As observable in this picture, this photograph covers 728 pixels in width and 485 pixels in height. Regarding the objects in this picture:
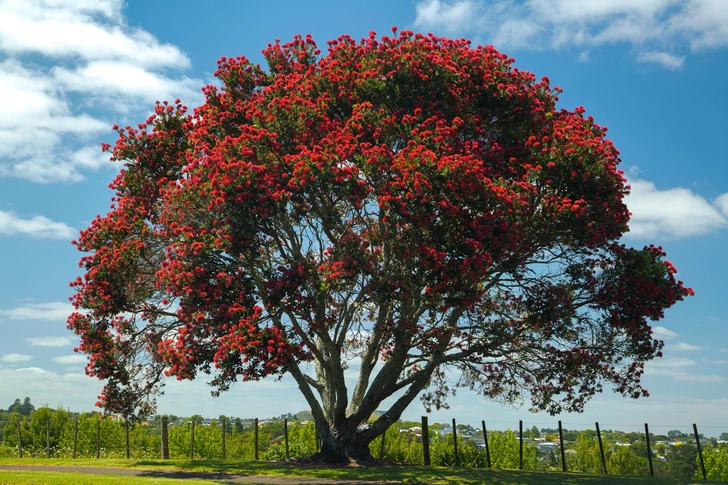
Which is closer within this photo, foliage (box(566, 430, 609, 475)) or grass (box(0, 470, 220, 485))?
grass (box(0, 470, 220, 485))

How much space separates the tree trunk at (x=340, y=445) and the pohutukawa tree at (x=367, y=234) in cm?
5

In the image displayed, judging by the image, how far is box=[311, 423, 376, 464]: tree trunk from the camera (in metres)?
24.6

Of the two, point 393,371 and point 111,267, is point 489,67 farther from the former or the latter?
point 111,267

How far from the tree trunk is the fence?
14.5 ft

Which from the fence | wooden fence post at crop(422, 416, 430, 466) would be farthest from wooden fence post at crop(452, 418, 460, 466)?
wooden fence post at crop(422, 416, 430, 466)

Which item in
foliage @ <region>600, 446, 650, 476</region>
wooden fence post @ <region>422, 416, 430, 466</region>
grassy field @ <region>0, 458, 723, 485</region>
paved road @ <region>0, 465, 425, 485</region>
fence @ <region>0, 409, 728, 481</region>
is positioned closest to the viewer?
paved road @ <region>0, 465, 425, 485</region>

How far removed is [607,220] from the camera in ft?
70.5

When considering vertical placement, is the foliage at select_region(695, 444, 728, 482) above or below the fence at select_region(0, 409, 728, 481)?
below

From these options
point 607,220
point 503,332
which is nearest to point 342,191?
point 503,332

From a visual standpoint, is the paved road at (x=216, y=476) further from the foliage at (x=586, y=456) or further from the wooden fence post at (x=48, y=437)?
the foliage at (x=586, y=456)

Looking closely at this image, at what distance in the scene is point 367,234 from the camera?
21.7 metres

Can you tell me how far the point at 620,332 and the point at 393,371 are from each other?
8264 millimetres

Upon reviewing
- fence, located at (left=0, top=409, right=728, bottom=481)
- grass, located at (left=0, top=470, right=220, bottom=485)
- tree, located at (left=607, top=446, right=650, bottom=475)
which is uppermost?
grass, located at (left=0, top=470, right=220, bottom=485)

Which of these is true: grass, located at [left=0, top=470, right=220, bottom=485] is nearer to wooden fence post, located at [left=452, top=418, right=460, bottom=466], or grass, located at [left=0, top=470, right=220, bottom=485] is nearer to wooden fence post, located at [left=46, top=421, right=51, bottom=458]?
wooden fence post, located at [left=452, top=418, right=460, bottom=466]
